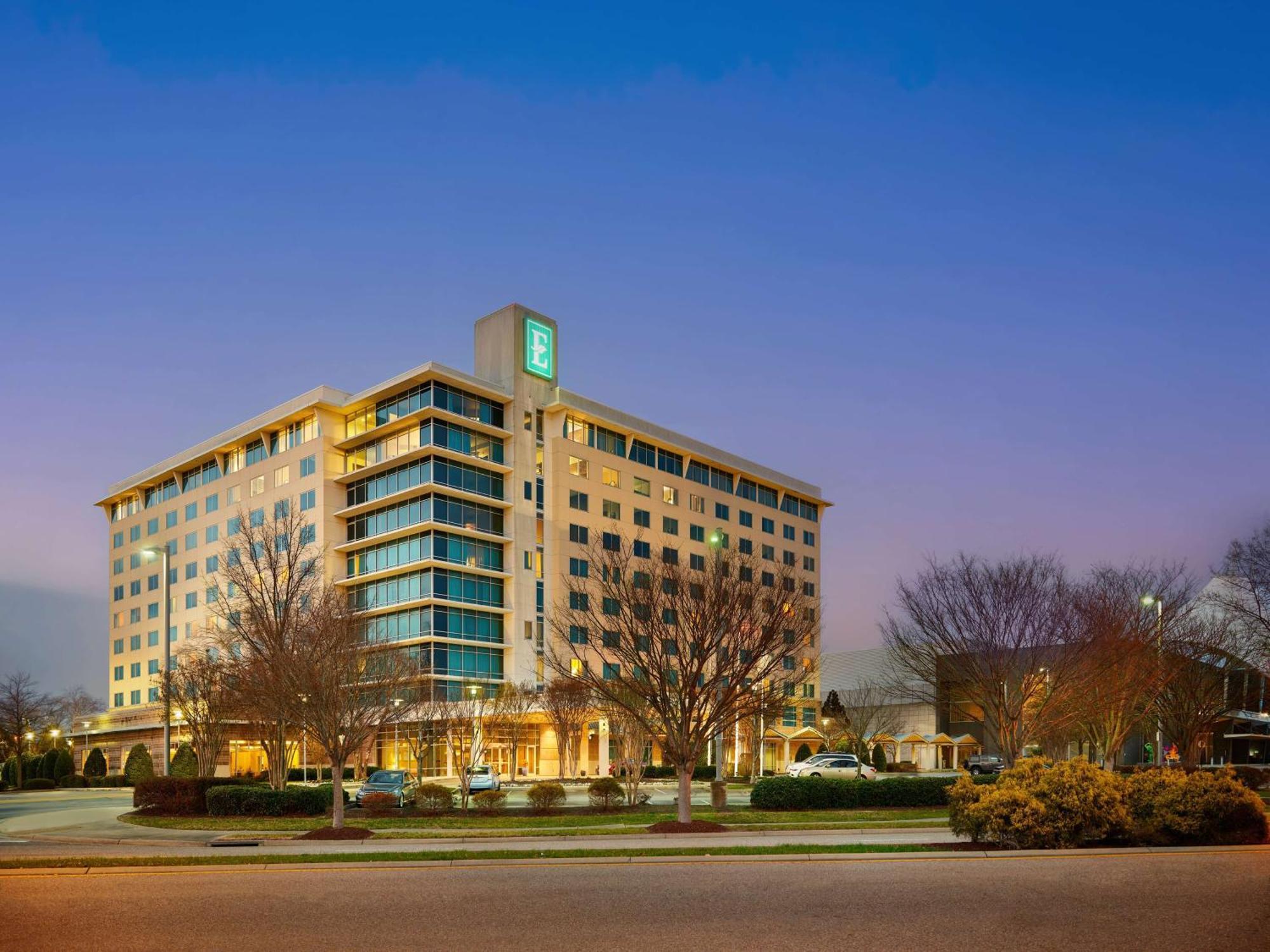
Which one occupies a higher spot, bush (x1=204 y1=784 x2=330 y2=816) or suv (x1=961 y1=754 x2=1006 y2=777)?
bush (x1=204 y1=784 x2=330 y2=816)

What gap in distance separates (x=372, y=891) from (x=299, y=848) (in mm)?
7335

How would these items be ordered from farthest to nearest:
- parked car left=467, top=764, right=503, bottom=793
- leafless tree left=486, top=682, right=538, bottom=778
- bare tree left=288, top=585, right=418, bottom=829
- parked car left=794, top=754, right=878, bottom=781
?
leafless tree left=486, top=682, right=538, bottom=778, parked car left=794, top=754, right=878, bottom=781, parked car left=467, top=764, right=503, bottom=793, bare tree left=288, top=585, right=418, bottom=829

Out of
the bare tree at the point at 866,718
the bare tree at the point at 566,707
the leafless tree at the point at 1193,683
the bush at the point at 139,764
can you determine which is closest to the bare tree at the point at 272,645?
the bare tree at the point at 566,707

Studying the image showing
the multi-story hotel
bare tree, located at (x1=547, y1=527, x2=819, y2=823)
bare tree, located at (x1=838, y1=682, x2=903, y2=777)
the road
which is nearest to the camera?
the road

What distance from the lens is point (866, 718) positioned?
70625 mm

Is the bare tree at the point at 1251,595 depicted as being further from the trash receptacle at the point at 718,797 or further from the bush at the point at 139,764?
the bush at the point at 139,764

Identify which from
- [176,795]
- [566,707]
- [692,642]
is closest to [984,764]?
[566,707]

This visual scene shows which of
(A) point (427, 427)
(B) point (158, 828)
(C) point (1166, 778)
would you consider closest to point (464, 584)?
(A) point (427, 427)

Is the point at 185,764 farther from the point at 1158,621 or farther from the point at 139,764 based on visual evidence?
the point at 1158,621

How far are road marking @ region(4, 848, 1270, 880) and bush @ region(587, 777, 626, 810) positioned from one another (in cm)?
1431

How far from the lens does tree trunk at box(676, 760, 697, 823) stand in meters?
25.7

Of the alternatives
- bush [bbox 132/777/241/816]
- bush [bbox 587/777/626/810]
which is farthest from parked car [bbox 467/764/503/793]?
bush [bbox 587/777/626/810]

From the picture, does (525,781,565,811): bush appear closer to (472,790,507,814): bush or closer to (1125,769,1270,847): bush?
(472,790,507,814): bush

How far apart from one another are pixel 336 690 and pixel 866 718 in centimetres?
5022
